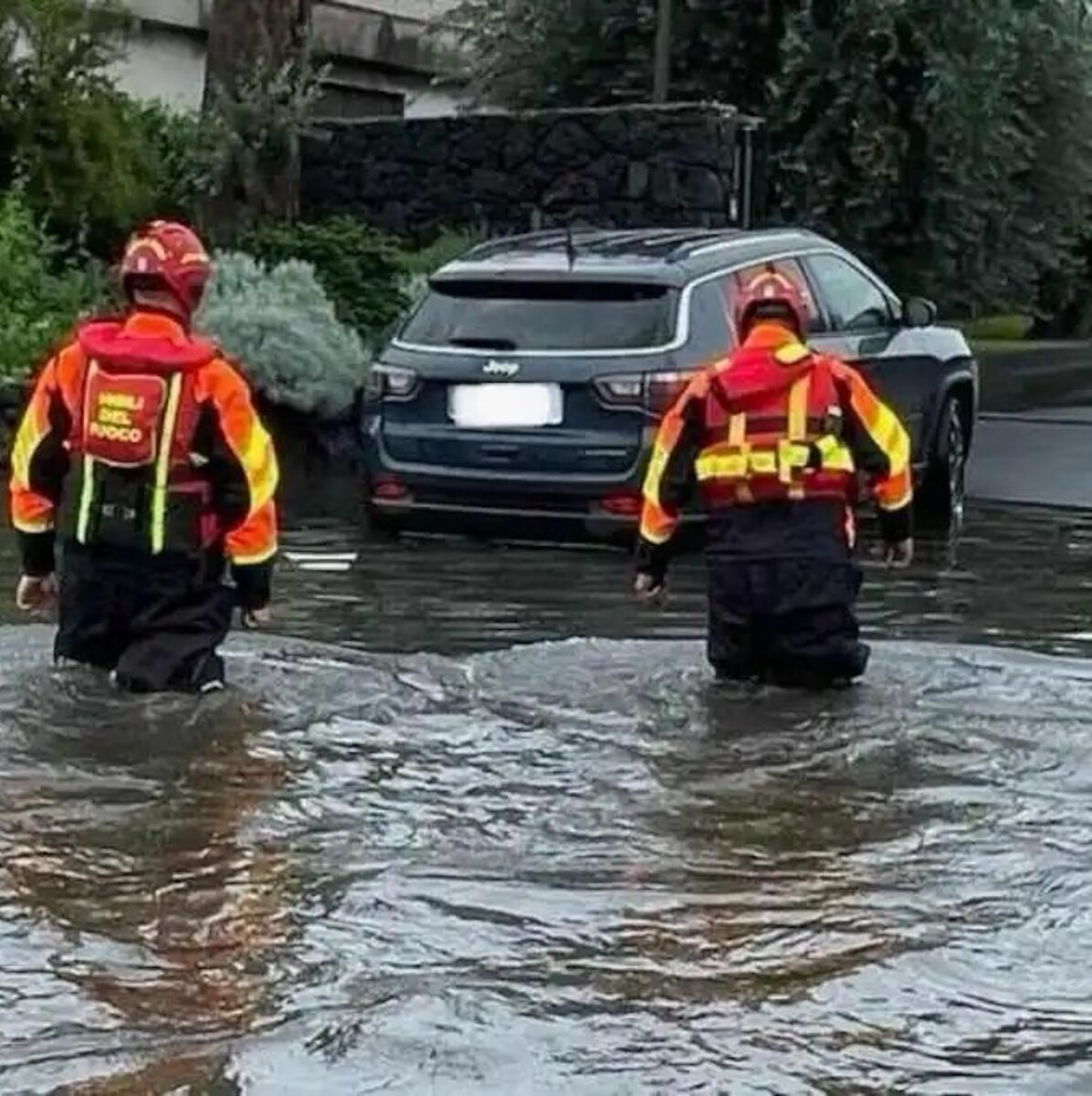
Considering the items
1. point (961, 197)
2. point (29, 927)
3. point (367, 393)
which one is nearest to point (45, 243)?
point (367, 393)

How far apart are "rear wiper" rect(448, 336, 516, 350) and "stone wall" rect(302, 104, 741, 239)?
742 cm

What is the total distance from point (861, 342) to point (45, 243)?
234 inches

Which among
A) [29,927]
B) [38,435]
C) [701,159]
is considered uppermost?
[701,159]

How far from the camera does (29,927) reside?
5.62 metres

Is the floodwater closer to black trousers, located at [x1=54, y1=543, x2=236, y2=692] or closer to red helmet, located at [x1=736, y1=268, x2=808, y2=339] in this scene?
black trousers, located at [x1=54, y1=543, x2=236, y2=692]

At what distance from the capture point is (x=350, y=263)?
1817cm

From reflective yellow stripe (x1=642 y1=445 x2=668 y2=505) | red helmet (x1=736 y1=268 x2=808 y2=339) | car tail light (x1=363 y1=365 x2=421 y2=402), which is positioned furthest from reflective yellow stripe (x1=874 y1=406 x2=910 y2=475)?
car tail light (x1=363 y1=365 x2=421 y2=402)

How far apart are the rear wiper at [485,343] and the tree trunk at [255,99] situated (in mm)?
7171

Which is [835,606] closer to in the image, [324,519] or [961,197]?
[324,519]

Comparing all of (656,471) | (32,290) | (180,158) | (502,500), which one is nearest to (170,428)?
(656,471)

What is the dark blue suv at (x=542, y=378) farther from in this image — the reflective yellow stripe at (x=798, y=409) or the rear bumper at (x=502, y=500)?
the reflective yellow stripe at (x=798, y=409)

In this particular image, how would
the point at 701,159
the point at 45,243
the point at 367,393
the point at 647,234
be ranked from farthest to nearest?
the point at 701,159 → the point at 45,243 → the point at 647,234 → the point at 367,393

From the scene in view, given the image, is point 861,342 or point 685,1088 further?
point 861,342

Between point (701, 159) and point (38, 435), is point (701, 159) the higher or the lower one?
the higher one
